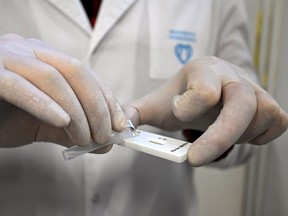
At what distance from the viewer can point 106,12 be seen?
0.52 meters

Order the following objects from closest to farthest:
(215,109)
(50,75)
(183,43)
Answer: (50,75)
(215,109)
(183,43)

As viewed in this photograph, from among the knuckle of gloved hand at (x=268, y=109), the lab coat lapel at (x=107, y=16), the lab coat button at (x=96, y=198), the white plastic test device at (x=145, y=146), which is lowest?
the lab coat button at (x=96, y=198)

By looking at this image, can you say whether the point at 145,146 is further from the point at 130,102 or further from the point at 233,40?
the point at 233,40

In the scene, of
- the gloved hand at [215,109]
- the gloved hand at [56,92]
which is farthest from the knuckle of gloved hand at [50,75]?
the gloved hand at [215,109]

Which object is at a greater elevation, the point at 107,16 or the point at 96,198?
the point at 107,16

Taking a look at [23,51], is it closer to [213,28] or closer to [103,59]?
[103,59]

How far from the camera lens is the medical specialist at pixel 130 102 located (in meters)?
0.36

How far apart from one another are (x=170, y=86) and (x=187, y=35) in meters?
0.14

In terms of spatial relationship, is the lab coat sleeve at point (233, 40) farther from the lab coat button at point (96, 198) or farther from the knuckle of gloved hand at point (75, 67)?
the knuckle of gloved hand at point (75, 67)

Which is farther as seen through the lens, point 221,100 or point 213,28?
point 213,28

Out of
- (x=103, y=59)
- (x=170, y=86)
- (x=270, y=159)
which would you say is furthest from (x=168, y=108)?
(x=270, y=159)

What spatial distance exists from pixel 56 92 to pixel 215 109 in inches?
8.4

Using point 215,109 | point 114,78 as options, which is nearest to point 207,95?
point 215,109

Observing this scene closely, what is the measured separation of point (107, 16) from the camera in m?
0.52
